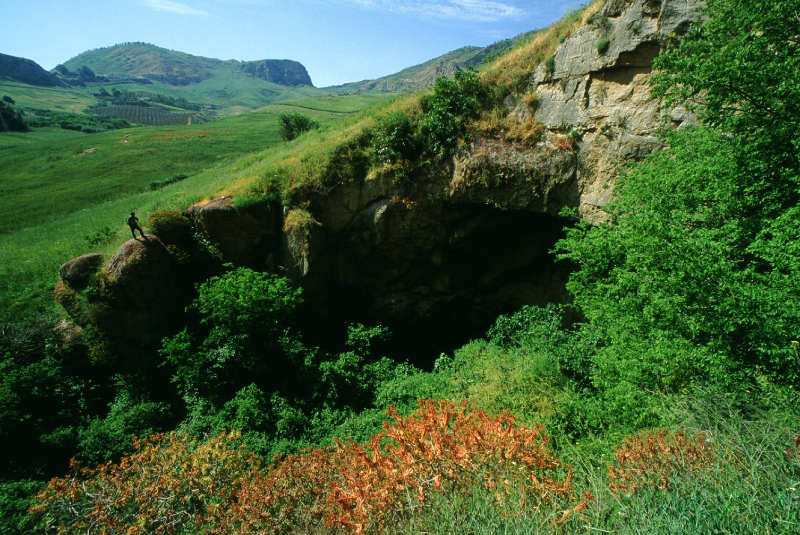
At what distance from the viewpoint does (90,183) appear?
36188 millimetres

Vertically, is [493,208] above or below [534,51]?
below

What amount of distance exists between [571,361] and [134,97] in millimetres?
194510

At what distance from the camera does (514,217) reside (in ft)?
50.6

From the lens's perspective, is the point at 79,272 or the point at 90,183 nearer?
the point at 79,272

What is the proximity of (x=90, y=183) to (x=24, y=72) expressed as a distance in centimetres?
19513

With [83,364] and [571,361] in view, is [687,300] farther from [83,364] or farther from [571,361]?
[83,364]

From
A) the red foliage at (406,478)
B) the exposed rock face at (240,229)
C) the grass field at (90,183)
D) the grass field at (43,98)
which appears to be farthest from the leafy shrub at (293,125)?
the grass field at (43,98)

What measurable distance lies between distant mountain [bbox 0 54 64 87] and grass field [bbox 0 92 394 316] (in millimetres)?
130826

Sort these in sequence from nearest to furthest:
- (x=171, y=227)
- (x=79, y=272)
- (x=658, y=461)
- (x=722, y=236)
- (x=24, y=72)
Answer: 1. (x=658, y=461)
2. (x=722, y=236)
3. (x=79, y=272)
4. (x=171, y=227)
5. (x=24, y=72)

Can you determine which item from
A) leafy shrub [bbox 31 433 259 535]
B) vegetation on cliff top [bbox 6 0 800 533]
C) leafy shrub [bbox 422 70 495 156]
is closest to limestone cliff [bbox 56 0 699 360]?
leafy shrub [bbox 422 70 495 156]

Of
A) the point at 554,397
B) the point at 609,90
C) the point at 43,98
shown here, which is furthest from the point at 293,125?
the point at 43,98

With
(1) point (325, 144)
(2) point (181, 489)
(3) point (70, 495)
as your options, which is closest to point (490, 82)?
(1) point (325, 144)

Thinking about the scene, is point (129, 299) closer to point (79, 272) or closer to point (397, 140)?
point (79, 272)

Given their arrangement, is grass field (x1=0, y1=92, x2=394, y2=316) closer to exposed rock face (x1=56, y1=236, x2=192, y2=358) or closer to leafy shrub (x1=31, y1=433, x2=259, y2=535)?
exposed rock face (x1=56, y1=236, x2=192, y2=358)
